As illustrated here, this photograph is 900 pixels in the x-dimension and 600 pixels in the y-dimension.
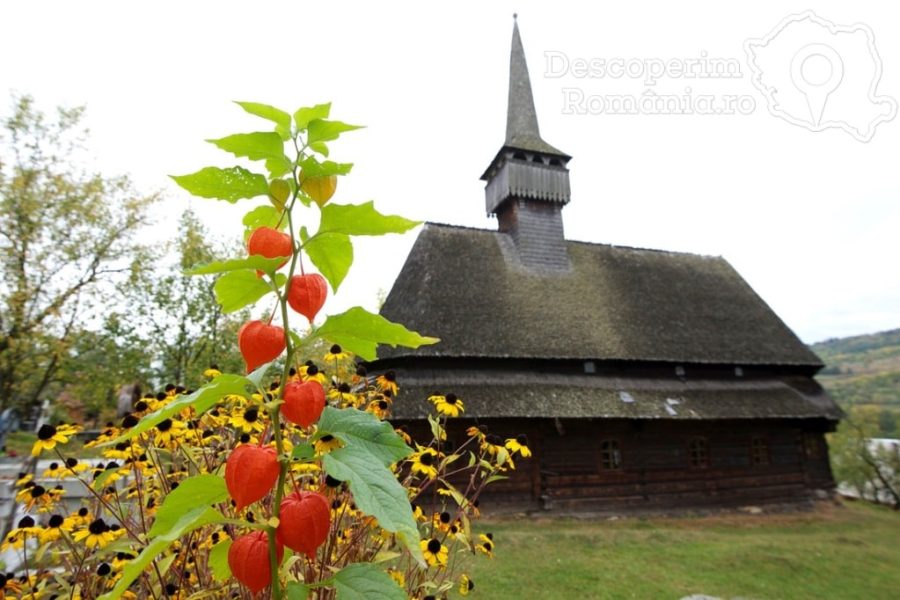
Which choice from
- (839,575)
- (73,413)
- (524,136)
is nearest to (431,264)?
(524,136)

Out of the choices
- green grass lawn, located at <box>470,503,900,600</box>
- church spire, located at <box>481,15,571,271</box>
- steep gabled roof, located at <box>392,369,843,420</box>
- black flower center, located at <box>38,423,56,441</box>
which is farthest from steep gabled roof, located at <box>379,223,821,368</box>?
black flower center, located at <box>38,423,56,441</box>

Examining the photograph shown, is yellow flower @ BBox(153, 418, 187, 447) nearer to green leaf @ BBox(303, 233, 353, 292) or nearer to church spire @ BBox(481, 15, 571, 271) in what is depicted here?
green leaf @ BBox(303, 233, 353, 292)

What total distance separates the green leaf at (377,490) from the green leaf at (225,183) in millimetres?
577

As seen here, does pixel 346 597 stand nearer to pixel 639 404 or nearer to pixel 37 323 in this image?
pixel 37 323

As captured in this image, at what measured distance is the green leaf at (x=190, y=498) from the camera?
0.81 metres

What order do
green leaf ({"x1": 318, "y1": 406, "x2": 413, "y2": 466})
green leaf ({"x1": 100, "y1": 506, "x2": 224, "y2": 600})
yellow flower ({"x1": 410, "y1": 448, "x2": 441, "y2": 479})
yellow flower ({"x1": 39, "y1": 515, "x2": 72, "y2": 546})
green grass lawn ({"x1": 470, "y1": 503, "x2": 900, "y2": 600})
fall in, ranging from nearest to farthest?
green leaf ({"x1": 100, "y1": 506, "x2": 224, "y2": 600}) → green leaf ({"x1": 318, "y1": 406, "x2": 413, "y2": 466}) → yellow flower ({"x1": 39, "y1": 515, "x2": 72, "y2": 546}) → yellow flower ({"x1": 410, "y1": 448, "x2": 441, "y2": 479}) → green grass lawn ({"x1": 470, "y1": 503, "x2": 900, "y2": 600})

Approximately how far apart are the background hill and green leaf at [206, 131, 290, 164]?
125 ft

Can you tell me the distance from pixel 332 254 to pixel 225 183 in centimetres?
26

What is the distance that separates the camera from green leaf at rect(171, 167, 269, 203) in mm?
897

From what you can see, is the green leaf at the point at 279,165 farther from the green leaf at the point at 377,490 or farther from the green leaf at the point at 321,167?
the green leaf at the point at 377,490

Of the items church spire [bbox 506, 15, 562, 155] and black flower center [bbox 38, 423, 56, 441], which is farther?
church spire [bbox 506, 15, 562, 155]

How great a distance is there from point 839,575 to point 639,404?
551 cm

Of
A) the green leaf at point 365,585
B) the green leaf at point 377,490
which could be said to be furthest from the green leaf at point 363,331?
the green leaf at point 365,585

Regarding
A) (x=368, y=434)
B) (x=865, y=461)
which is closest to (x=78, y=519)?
(x=368, y=434)
